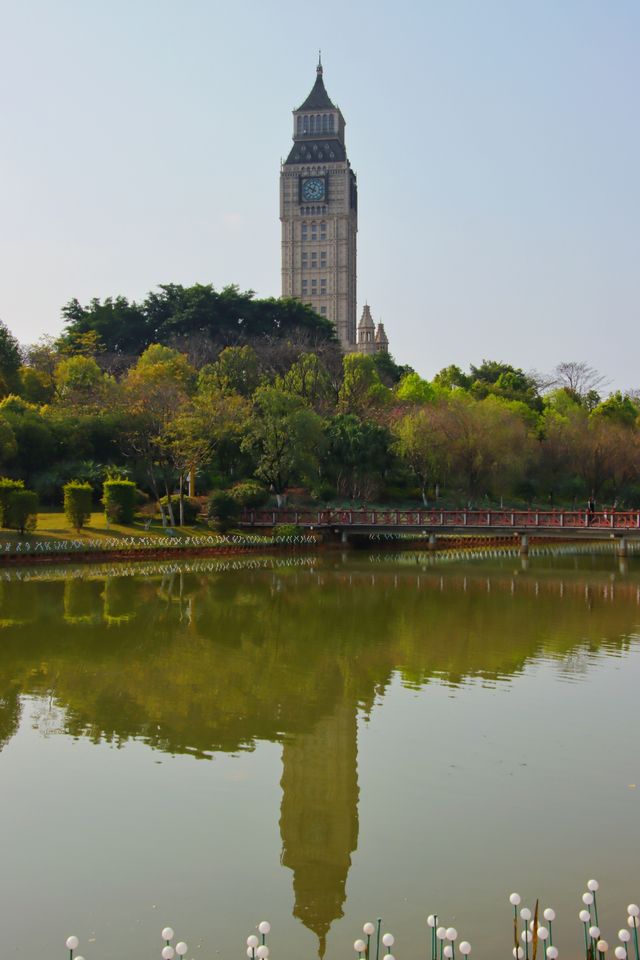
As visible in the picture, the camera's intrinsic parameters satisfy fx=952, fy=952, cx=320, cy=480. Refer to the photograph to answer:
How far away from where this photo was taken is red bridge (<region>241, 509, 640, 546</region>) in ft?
121

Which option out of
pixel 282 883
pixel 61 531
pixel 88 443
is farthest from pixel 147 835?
pixel 88 443

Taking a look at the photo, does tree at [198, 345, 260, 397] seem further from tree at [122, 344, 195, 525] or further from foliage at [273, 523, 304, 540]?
foliage at [273, 523, 304, 540]

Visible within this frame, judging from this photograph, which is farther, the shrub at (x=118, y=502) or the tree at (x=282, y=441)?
the tree at (x=282, y=441)

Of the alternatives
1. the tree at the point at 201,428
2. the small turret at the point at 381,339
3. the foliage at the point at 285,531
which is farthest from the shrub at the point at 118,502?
the small turret at the point at 381,339

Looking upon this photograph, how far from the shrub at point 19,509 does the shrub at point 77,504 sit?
6.15 ft

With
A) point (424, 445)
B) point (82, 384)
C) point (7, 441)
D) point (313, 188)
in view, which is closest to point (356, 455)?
point (424, 445)

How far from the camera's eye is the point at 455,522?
1527 inches

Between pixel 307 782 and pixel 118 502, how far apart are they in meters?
28.0

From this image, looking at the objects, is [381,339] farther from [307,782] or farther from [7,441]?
[307,782]

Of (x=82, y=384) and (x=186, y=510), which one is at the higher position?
(x=82, y=384)

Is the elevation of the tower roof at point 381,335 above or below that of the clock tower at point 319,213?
below

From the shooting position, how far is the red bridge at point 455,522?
36.8m

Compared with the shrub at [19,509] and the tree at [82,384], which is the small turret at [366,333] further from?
the shrub at [19,509]

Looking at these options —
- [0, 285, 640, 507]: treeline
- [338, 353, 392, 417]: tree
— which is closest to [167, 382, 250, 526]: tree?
[0, 285, 640, 507]: treeline
